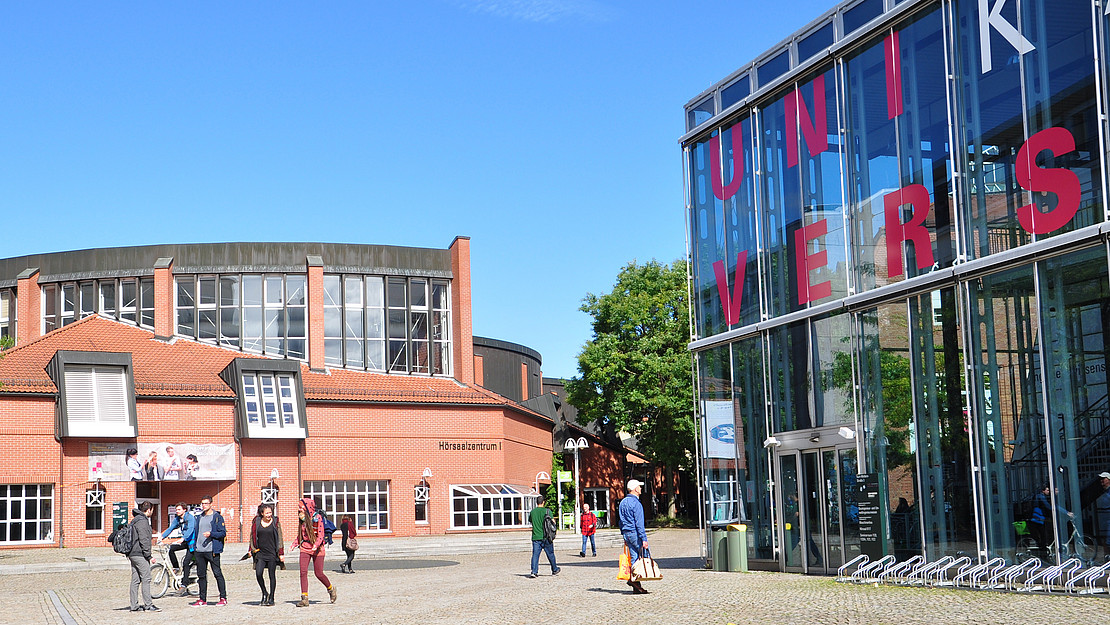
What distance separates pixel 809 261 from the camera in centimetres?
1998

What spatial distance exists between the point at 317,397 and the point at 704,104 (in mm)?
23891

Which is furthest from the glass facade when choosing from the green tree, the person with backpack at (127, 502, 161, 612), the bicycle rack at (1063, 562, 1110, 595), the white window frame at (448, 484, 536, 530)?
the bicycle rack at (1063, 562, 1110, 595)

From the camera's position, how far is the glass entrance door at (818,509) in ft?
62.2

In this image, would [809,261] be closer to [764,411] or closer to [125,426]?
[764,411]

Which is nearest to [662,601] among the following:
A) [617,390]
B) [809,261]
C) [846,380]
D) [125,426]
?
[846,380]

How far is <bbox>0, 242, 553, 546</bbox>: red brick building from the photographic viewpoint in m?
38.7

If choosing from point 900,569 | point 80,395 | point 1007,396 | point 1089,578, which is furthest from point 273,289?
point 1089,578

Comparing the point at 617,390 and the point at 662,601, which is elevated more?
the point at 617,390

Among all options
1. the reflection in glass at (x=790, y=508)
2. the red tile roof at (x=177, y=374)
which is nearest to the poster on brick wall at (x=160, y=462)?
the red tile roof at (x=177, y=374)

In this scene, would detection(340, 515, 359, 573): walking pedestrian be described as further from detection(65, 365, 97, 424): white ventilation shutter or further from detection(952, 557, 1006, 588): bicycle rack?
detection(65, 365, 97, 424): white ventilation shutter

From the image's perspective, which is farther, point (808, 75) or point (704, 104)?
point (704, 104)

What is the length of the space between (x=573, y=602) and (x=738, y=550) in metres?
6.36

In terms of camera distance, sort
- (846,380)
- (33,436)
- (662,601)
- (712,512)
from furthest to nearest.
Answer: (33,436) → (712,512) → (846,380) → (662,601)

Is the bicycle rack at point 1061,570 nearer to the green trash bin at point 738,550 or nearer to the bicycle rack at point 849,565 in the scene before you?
the bicycle rack at point 849,565
